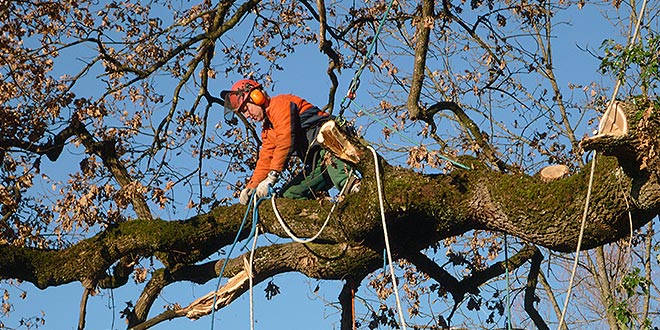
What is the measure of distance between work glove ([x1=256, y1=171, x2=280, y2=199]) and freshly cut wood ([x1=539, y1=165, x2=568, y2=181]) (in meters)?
2.21

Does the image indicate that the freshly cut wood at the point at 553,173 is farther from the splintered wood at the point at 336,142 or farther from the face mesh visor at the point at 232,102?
the face mesh visor at the point at 232,102

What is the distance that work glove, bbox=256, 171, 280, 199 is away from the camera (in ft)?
26.0

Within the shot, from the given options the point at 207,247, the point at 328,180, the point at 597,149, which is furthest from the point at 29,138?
the point at 597,149

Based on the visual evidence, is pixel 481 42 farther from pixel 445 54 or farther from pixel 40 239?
pixel 40 239

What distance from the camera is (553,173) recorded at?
263 inches

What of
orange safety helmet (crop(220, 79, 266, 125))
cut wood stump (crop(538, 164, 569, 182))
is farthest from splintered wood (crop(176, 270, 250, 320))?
cut wood stump (crop(538, 164, 569, 182))

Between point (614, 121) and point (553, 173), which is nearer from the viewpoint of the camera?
point (614, 121)

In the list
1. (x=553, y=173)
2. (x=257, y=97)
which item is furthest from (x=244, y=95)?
(x=553, y=173)

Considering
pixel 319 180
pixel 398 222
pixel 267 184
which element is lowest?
pixel 398 222

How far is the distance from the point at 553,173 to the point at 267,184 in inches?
91.4

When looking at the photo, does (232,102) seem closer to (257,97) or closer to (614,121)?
(257,97)

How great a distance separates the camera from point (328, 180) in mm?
8297

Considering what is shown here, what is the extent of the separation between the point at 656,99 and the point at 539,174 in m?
1.00

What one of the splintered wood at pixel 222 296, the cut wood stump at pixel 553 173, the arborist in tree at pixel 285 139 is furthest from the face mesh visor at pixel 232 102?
the cut wood stump at pixel 553 173
